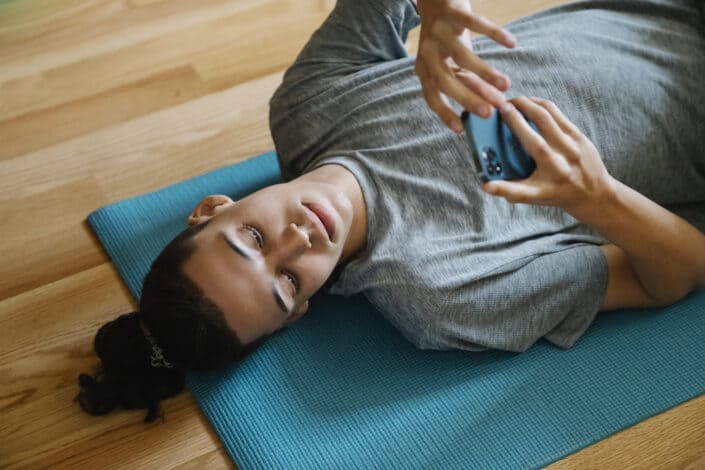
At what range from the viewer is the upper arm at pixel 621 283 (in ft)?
4.37

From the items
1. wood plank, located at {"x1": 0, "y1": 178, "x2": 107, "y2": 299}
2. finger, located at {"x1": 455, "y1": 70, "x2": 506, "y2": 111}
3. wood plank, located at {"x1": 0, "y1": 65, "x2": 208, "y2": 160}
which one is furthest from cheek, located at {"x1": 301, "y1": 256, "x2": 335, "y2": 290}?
wood plank, located at {"x1": 0, "y1": 65, "x2": 208, "y2": 160}

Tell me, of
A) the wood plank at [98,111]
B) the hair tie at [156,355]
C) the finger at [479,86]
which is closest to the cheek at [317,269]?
the hair tie at [156,355]

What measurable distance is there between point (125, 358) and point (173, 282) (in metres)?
0.19

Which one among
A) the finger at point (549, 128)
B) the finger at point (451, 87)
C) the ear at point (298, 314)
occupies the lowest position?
the ear at point (298, 314)

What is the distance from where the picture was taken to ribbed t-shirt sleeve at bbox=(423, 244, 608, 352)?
50.0 inches

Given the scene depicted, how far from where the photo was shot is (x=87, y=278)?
60.1 inches

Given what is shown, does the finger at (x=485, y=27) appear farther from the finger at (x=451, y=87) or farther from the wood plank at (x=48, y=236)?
the wood plank at (x=48, y=236)

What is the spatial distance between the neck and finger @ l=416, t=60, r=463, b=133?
25 centimetres

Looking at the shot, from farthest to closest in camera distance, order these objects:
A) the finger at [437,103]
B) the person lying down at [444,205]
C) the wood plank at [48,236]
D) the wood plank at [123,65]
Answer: the wood plank at [123,65]
the wood plank at [48,236]
the person lying down at [444,205]
the finger at [437,103]

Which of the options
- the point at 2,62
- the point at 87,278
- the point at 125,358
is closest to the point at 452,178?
the point at 125,358

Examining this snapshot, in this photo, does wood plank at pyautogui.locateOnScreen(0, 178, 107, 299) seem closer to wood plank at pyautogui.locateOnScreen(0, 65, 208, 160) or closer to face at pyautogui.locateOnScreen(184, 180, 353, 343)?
wood plank at pyautogui.locateOnScreen(0, 65, 208, 160)

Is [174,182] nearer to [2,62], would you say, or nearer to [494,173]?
[2,62]

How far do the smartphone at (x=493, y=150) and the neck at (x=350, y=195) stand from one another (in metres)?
0.29

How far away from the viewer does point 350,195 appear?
4.36ft
